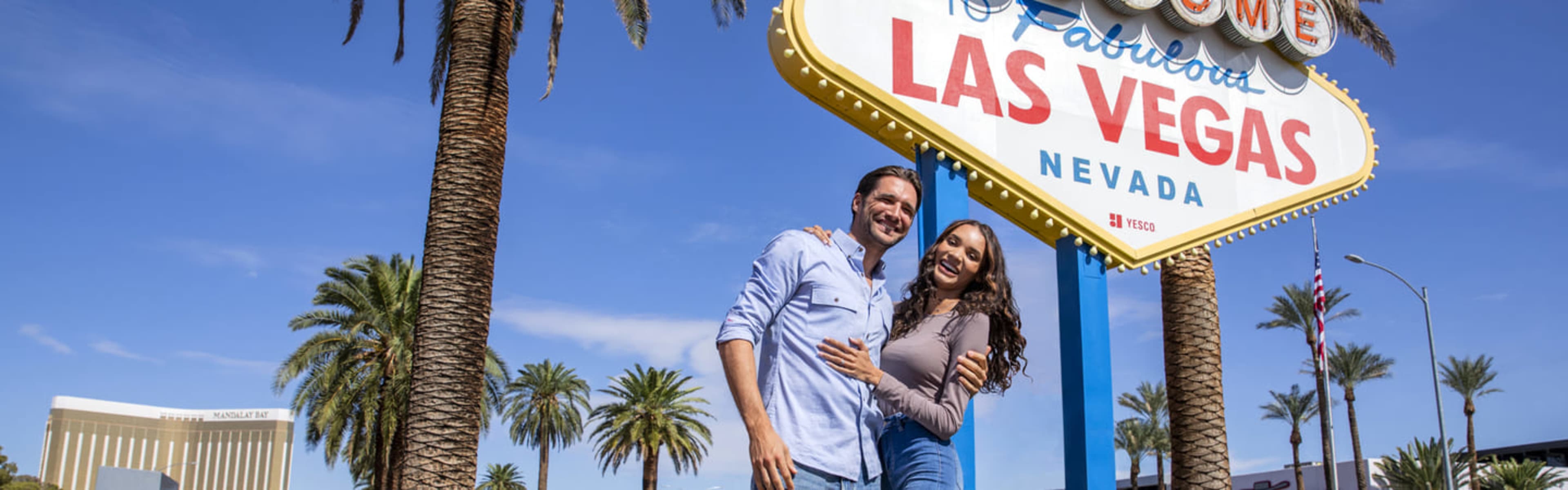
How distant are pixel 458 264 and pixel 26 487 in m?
45.3

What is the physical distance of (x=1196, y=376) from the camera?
10.4 meters

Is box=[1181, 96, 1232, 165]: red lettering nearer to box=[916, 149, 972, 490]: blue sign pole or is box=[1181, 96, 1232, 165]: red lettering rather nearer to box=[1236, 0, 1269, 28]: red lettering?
box=[1236, 0, 1269, 28]: red lettering

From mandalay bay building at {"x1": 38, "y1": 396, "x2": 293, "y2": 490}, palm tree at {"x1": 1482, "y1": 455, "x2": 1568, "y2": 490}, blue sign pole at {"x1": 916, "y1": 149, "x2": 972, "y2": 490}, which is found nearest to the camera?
blue sign pole at {"x1": 916, "y1": 149, "x2": 972, "y2": 490}

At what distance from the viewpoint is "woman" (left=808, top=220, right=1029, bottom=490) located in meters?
3.04

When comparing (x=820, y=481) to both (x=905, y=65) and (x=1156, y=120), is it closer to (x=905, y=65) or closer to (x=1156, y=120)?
(x=905, y=65)

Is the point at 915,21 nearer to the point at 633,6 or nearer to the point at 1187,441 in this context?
the point at 1187,441

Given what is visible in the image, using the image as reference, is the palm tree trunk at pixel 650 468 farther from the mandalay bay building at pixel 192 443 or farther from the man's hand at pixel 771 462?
the mandalay bay building at pixel 192 443

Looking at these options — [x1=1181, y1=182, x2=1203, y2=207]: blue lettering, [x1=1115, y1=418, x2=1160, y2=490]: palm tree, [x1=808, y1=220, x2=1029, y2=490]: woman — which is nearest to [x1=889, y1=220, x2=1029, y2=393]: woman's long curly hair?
[x1=808, y1=220, x2=1029, y2=490]: woman

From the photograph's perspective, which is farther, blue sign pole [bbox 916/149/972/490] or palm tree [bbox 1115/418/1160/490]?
palm tree [bbox 1115/418/1160/490]

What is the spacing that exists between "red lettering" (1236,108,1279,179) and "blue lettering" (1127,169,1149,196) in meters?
0.84

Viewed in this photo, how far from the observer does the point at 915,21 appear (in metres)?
6.68

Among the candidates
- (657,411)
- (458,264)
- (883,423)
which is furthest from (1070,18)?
(657,411)

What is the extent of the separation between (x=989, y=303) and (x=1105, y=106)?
13.7 ft

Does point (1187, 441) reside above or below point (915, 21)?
below
